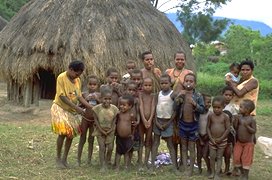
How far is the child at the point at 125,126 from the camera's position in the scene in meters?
→ 5.79

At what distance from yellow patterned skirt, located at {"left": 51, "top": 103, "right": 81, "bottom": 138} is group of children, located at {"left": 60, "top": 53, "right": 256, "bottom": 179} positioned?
8.6 inches

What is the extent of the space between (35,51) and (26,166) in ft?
20.2

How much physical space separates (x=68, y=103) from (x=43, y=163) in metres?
1.09

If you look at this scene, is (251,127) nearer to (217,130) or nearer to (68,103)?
(217,130)

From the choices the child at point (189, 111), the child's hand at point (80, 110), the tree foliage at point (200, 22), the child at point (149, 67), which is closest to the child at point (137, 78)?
the child at point (149, 67)

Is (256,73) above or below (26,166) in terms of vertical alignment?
above

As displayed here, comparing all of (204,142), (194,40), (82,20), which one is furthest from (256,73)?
(204,142)

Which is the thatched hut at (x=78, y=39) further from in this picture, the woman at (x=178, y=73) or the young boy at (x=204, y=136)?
the young boy at (x=204, y=136)

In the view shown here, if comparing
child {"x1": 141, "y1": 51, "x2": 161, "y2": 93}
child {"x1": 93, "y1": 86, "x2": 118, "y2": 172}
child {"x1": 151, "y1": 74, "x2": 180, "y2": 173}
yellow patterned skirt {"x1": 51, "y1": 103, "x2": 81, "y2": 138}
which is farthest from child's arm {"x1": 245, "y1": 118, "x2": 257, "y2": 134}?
yellow patterned skirt {"x1": 51, "y1": 103, "x2": 81, "y2": 138}

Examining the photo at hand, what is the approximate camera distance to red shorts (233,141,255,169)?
5.55m

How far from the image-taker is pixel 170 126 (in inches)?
231

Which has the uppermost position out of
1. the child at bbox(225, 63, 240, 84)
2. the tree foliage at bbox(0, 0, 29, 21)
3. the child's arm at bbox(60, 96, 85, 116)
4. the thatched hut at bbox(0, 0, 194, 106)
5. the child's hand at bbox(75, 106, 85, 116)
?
the tree foliage at bbox(0, 0, 29, 21)

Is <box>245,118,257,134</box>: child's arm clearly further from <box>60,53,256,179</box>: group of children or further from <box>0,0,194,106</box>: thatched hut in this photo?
<box>0,0,194,106</box>: thatched hut

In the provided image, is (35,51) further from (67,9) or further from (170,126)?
(170,126)
